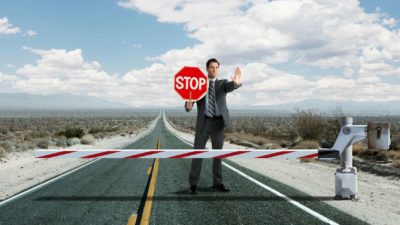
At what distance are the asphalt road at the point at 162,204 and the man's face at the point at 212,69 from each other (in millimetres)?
2410

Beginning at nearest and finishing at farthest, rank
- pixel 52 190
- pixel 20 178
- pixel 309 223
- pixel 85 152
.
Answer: pixel 309 223, pixel 85 152, pixel 52 190, pixel 20 178

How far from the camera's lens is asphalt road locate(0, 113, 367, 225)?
6.21m

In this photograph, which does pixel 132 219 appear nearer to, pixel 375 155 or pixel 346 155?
pixel 346 155

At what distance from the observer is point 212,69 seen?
8102 millimetres

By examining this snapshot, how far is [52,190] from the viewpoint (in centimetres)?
896

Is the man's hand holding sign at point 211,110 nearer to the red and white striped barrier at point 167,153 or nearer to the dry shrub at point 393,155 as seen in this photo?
the red and white striped barrier at point 167,153

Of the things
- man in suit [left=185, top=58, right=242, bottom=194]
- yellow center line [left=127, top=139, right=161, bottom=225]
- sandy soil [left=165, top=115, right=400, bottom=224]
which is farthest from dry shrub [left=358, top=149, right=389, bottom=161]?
man in suit [left=185, top=58, right=242, bottom=194]

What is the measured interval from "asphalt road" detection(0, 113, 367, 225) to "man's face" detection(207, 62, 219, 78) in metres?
2.41

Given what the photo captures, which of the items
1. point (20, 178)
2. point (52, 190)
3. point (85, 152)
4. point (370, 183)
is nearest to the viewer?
point (85, 152)

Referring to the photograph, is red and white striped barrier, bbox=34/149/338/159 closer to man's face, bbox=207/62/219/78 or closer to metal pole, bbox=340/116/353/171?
metal pole, bbox=340/116/353/171

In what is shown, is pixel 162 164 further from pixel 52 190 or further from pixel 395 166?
pixel 395 166

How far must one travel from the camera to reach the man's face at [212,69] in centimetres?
809

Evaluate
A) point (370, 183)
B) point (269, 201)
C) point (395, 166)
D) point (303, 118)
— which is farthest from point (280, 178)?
point (303, 118)

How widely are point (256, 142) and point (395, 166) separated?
15.9m
